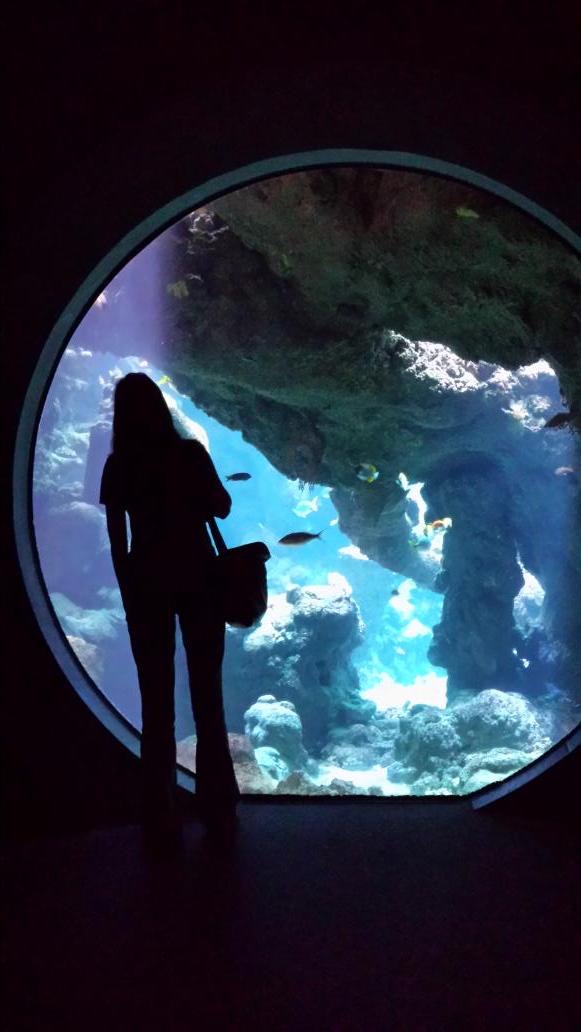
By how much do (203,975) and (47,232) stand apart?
105 inches

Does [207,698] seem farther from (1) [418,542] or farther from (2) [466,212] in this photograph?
(1) [418,542]

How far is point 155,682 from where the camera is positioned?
2658mm

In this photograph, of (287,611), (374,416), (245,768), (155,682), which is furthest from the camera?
(287,611)

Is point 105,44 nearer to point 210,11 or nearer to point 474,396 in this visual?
point 210,11

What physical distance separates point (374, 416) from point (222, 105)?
38.4 ft

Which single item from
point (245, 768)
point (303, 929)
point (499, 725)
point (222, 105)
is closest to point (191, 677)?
point (303, 929)

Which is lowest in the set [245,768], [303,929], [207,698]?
[303,929]

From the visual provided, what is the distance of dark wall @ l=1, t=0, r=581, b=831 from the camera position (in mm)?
2023

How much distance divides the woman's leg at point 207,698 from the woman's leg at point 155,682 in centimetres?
10

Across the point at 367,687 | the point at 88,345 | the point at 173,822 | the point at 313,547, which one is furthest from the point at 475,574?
the point at 313,547

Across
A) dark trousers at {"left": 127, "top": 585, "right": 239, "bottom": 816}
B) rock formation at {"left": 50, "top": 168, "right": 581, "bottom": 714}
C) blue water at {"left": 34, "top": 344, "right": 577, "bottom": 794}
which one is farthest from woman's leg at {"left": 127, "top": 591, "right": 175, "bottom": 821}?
blue water at {"left": 34, "top": 344, "right": 577, "bottom": 794}

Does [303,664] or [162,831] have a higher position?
[303,664]

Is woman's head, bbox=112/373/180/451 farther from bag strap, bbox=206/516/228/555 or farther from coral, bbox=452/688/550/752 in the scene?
coral, bbox=452/688/550/752

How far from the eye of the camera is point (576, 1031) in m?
1.31
